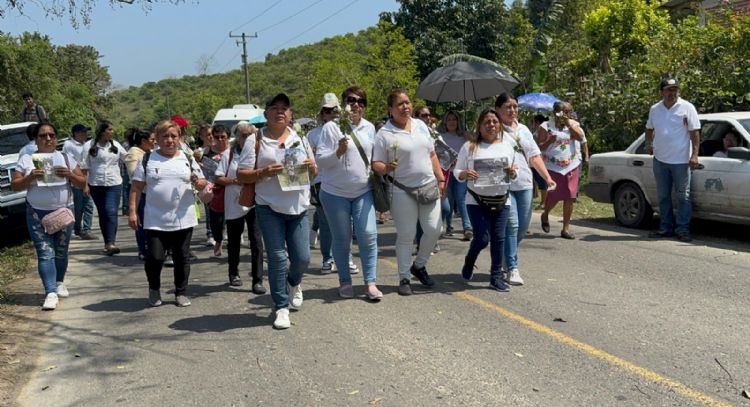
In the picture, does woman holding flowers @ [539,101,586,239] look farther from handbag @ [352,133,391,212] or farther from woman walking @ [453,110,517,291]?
handbag @ [352,133,391,212]

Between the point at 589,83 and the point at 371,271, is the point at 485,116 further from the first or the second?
the point at 589,83

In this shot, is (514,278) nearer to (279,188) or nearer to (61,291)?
(279,188)

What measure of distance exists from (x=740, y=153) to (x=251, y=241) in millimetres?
5979

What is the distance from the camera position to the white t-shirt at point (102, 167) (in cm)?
990

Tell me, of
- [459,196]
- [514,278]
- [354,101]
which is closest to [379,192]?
[354,101]

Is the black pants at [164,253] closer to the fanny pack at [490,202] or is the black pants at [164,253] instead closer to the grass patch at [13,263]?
the grass patch at [13,263]

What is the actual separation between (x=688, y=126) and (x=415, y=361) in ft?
19.4

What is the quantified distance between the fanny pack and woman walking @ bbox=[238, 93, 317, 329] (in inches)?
65.7

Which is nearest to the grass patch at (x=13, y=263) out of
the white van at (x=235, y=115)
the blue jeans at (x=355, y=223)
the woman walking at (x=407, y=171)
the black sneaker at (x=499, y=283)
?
the blue jeans at (x=355, y=223)

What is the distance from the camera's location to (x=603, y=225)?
10734 mm

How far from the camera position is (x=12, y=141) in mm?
12148

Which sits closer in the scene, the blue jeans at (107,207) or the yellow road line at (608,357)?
the yellow road line at (608,357)

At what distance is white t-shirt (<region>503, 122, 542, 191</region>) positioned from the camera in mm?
6844

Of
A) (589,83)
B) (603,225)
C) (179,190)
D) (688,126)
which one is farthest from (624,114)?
(179,190)
